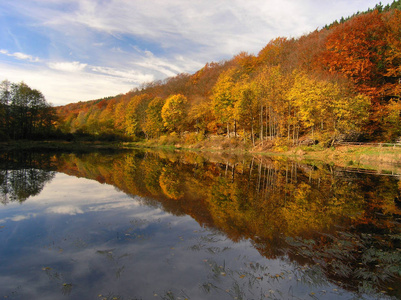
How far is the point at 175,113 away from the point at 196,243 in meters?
53.9

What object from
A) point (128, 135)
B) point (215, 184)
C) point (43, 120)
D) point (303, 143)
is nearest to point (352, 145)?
point (303, 143)

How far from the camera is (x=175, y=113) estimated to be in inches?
2350

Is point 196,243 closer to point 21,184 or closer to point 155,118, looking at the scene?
point 21,184

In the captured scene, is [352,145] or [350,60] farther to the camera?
[350,60]

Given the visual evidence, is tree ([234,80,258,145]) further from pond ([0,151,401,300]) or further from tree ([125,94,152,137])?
tree ([125,94,152,137])

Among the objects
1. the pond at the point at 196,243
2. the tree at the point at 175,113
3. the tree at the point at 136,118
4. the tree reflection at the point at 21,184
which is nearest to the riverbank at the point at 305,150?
the tree at the point at 175,113

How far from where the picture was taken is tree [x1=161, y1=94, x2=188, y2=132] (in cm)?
5941

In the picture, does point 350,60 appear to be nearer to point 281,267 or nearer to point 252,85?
point 252,85

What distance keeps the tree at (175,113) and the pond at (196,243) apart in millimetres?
45965

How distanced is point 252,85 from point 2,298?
4420cm

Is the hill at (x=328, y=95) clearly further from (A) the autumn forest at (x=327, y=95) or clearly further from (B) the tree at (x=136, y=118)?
(B) the tree at (x=136, y=118)

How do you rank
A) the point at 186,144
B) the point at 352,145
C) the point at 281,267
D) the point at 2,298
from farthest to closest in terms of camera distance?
the point at 186,144, the point at 352,145, the point at 281,267, the point at 2,298

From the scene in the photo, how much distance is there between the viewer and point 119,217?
9.68 metres

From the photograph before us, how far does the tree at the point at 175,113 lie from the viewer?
2339 inches
